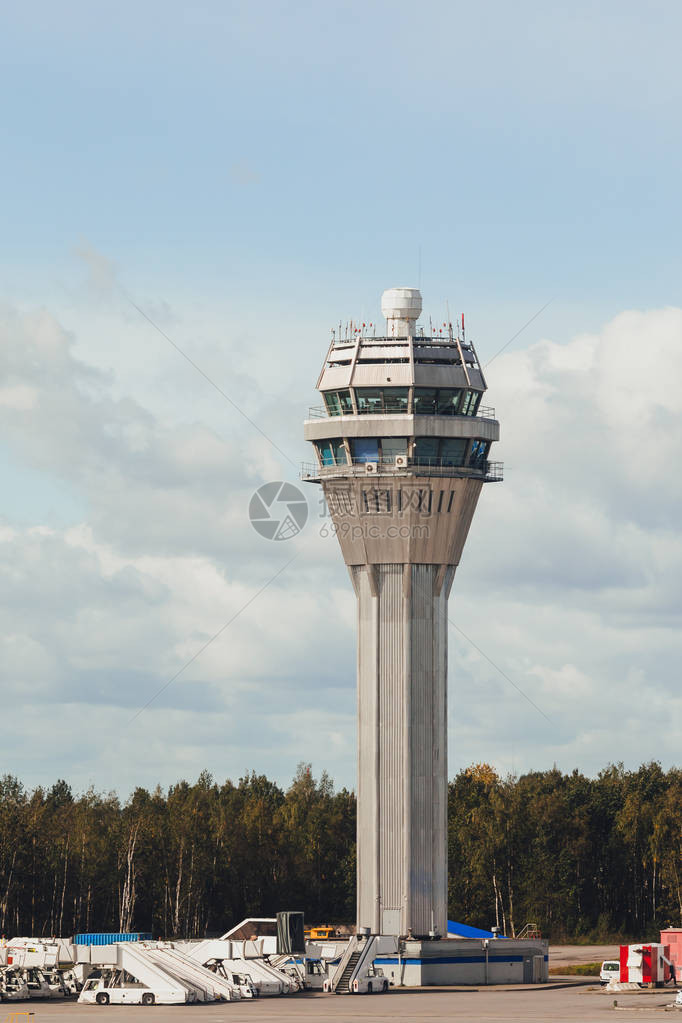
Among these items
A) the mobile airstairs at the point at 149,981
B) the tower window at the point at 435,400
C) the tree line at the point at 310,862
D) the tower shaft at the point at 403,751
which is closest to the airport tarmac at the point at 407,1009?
the mobile airstairs at the point at 149,981

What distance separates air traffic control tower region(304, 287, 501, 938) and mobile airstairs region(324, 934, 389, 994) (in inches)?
229

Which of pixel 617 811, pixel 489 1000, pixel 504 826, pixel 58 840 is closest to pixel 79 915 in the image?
Result: pixel 58 840

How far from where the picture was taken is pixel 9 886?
132 m

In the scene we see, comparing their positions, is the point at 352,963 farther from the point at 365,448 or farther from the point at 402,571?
the point at 365,448

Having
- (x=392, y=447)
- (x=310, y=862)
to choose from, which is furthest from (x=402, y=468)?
(x=310, y=862)

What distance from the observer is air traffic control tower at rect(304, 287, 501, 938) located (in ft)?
318

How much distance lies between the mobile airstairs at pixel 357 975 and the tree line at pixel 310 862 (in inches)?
1998

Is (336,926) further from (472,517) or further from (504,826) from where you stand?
(472,517)

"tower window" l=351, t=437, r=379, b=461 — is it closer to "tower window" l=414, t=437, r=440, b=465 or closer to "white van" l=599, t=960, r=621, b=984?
"tower window" l=414, t=437, r=440, b=465

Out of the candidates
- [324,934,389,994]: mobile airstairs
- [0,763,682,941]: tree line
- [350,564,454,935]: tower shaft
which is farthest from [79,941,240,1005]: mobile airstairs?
[0,763,682,941]: tree line

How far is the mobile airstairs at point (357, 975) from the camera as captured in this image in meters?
87.8

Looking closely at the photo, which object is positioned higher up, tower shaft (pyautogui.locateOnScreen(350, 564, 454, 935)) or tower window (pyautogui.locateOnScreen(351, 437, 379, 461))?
tower window (pyautogui.locateOnScreen(351, 437, 379, 461))

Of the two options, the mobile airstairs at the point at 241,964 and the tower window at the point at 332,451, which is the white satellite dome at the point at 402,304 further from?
the mobile airstairs at the point at 241,964

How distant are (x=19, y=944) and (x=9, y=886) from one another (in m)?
47.8
